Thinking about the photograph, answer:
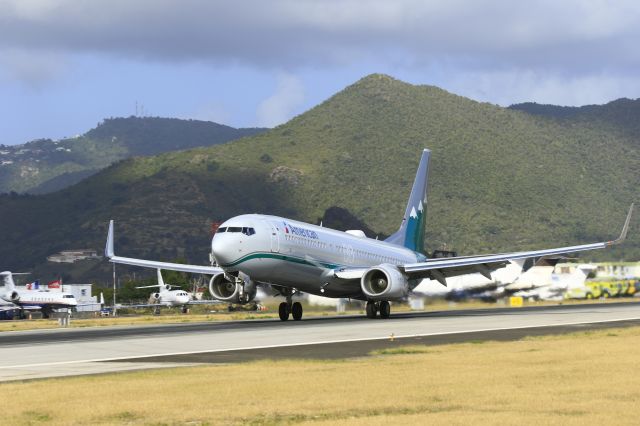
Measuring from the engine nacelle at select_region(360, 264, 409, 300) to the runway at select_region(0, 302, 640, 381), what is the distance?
3.83m

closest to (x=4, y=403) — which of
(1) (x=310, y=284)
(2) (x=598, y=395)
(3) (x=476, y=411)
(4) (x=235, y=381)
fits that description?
(4) (x=235, y=381)

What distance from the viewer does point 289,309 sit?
185 ft

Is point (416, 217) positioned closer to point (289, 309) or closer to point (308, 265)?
point (289, 309)

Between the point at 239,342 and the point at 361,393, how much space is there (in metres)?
16.6

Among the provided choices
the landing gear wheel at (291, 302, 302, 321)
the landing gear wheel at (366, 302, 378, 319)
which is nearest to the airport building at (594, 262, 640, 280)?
the landing gear wheel at (366, 302, 378, 319)

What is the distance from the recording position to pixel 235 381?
23828mm

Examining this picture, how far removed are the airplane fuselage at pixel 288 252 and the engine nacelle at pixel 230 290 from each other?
93 centimetres

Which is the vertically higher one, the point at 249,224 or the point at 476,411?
the point at 249,224

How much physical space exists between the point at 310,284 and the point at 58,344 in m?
17.1

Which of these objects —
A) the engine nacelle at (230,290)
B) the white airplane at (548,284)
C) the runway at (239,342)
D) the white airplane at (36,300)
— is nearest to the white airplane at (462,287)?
the white airplane at (548,284)

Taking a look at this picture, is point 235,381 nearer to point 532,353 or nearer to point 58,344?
point 532,353

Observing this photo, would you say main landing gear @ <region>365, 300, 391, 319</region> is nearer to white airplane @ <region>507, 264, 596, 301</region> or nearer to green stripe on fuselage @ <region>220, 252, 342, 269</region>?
green stripe on fuselage @ <region>220, 252, 342, 269</region>

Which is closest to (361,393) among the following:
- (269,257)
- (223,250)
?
(223,250)

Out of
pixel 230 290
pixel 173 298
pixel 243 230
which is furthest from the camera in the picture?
pixel 173 298
